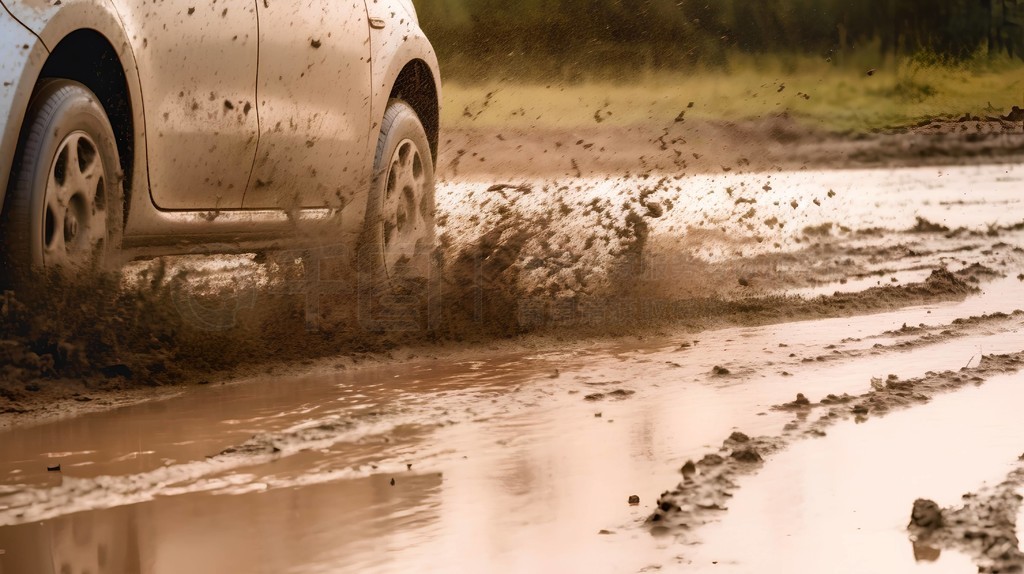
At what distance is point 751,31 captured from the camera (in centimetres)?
1096

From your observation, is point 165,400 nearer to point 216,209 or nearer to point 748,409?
point 216,209

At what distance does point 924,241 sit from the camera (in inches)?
407

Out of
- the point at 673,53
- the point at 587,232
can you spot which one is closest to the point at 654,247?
the point at 587,232

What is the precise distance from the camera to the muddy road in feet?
10.8

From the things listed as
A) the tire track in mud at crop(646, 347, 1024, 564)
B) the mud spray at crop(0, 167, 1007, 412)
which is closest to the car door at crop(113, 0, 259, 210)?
the mud spray at crop(0, 167, 1007, 412)

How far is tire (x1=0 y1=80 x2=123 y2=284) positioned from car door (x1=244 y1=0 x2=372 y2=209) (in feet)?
2.73

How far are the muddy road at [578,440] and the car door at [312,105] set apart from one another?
0.48 m

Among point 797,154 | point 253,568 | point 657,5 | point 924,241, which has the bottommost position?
point 253,568

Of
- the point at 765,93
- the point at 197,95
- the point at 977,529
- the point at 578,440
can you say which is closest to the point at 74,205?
the point at 197,95

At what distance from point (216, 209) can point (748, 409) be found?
2.04 m

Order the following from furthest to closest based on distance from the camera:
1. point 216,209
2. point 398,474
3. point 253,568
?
point 216,209 → point 398,474 → point 253,568

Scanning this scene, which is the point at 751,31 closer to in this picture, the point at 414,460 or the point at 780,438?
the point at 780,438

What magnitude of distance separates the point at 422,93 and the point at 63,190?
9.01ft

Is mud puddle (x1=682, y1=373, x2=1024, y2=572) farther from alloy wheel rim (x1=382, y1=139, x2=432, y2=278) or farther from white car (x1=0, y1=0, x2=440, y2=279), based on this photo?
alloy wheel rim (x1=382, y1=139, x2=432, y2=278)
